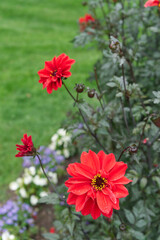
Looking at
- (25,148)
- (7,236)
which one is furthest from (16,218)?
(25,148)

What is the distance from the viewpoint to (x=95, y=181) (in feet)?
3.76

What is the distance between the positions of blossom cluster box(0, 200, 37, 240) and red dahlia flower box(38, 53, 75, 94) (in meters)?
1.54

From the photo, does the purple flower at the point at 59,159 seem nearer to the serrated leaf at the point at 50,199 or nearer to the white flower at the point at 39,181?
the white flower at the point at 39,181

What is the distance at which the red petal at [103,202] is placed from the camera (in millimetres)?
1059

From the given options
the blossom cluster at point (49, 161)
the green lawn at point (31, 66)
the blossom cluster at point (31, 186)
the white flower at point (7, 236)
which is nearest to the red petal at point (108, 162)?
the white flower at point (7, 236)

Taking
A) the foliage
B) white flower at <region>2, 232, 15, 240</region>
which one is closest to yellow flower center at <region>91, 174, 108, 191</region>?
the foliage

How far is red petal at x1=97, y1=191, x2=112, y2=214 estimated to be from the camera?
41.7 inches

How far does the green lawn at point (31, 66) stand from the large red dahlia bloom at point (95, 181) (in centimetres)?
213

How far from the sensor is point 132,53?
184cm

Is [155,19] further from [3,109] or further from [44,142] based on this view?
[3,109]

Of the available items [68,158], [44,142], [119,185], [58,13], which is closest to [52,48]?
[58,13]

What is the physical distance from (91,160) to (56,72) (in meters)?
0.44

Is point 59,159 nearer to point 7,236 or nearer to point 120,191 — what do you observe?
point 7,236

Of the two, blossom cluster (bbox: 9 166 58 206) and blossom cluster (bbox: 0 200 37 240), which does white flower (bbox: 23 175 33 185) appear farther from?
blossom cluster (bbox: 0 200 37 240)
